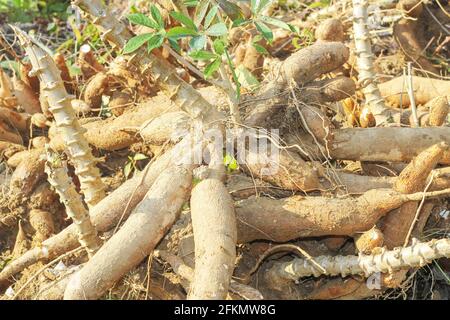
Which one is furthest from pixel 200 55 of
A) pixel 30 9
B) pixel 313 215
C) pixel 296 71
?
pixel 30 9

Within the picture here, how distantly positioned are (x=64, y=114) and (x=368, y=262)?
39.8 inches

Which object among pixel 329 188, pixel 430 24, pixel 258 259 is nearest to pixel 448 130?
pixel 329 188

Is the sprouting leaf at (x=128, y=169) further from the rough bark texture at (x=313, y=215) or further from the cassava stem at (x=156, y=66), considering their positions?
the rough bark texture at (x=313, y=215)

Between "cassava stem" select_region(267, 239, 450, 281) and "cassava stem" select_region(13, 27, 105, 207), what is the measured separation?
65 centimetres

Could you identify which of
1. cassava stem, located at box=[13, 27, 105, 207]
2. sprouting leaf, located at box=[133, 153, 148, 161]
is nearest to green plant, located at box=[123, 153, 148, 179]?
sprouting leaf, located at box=[133, 153, 148, 161]

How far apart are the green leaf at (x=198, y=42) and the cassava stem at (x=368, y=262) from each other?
0.74 m

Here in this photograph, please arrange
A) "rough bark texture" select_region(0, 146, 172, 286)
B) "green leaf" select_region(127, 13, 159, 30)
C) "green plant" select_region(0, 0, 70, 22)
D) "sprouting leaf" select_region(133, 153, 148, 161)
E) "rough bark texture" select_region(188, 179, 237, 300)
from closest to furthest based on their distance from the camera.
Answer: "rough bark texture" select_region(188, 179, 237, 300), "green leaf" select_region(127, 13, 159, 30), "rough bark texture" select_region(0, 146, 172, 286), "sprouting leaf" select_region(133, 153, 148, 161), "green plant" select_region(0, 0, 70, 22)

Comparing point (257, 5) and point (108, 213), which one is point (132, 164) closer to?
point (108, 213)

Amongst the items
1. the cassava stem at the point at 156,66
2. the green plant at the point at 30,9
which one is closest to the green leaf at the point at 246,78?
the cassava stem at the point at 156,66

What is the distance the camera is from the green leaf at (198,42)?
175cm

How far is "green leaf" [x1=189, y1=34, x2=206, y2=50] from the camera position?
1746mm

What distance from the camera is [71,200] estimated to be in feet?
5.88

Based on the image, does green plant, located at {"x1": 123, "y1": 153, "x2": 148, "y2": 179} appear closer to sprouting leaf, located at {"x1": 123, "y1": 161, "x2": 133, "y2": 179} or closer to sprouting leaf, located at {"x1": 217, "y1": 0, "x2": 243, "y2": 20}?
sprouting leaf, located at {"x1": 123, "y1": 161, "x2": 133, "y2": 179}

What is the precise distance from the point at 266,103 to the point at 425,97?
2.76 ft
